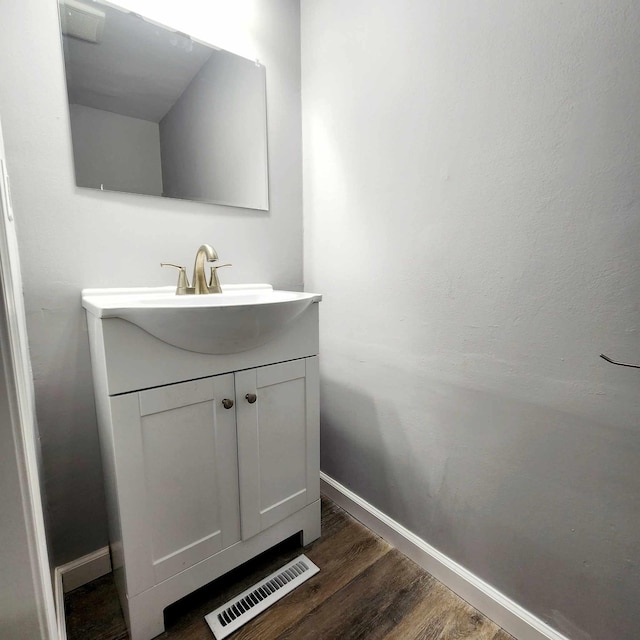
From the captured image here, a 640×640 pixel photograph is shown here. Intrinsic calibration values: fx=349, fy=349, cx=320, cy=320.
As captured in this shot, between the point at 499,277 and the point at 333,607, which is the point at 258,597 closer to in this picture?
the point at 333,607

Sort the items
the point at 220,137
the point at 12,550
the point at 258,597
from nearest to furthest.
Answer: the point at 12,550 < the point at 258,597 < the point at 220,137

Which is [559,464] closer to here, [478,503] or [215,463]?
[478,503]

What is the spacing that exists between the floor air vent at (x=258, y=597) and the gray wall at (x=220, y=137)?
1289 mm

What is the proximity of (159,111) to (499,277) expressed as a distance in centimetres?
118

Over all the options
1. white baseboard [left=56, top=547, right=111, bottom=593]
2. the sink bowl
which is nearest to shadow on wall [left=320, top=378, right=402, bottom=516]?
the sink bowl

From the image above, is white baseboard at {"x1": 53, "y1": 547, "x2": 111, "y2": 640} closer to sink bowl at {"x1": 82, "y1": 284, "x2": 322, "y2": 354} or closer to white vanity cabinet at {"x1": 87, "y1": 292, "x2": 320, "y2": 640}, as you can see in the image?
white vanity cabinet at {"x1": 87, "y1": 292, "x2": 320, "y2": 640}

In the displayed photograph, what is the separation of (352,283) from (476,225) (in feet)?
1.64

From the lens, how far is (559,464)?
831 mm

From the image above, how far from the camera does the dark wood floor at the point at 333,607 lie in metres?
0.95

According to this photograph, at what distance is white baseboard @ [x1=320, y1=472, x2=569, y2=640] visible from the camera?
35.9 inches

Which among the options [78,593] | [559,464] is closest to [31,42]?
[78,593]

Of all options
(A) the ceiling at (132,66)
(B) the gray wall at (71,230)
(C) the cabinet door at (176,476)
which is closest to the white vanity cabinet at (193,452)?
(C) the cabinet door at (176,476)

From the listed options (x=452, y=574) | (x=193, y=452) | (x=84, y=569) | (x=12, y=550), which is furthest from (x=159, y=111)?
(x=452, y=574)

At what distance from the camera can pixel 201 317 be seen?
821 millimetres
